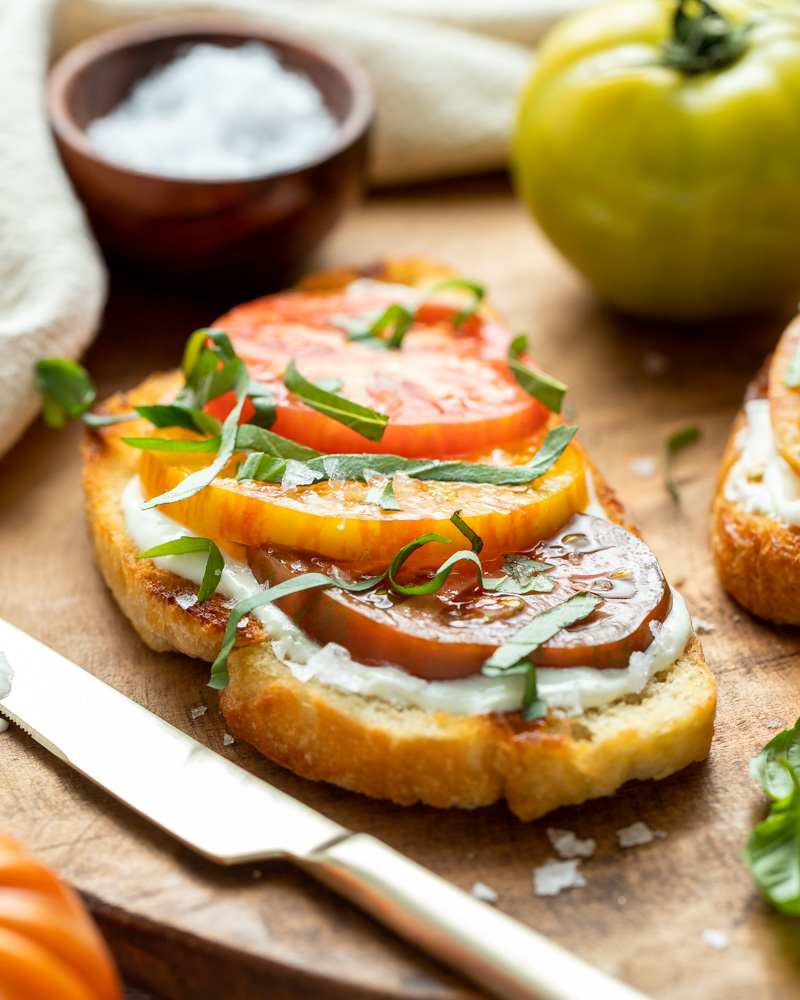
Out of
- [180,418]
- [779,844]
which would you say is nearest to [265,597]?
[180,418]

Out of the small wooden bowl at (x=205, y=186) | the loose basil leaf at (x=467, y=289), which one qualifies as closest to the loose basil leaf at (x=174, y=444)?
the loose basil leaf at (x=467, y=289)

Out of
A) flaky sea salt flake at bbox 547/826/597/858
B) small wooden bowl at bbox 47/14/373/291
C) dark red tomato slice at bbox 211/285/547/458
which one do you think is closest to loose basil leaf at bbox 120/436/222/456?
dark red tomato slice at bbox 211/285/547/458

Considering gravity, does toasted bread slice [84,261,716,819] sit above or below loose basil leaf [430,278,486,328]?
below

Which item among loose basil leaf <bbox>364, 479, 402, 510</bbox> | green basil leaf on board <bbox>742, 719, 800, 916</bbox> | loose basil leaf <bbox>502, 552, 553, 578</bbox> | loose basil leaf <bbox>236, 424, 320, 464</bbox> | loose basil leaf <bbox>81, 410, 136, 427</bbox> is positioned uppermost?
loose basil leaf <bbox>364, 479, 402, 510</bbox>

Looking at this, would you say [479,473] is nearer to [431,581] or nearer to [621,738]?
[431,581]

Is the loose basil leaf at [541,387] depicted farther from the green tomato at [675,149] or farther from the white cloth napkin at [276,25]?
the white cloth napkin at [276,25]

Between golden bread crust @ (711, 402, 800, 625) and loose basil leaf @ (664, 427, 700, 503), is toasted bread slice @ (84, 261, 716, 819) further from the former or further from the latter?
loose basil leaf @ (664, 427, 700, 503)

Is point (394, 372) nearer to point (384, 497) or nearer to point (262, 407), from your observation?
point (262, 407)
